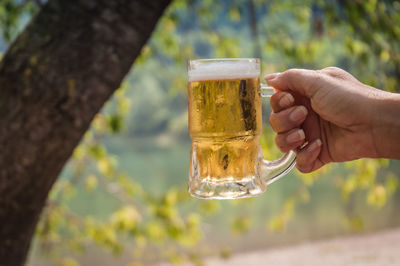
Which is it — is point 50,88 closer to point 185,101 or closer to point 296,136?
point 296,136

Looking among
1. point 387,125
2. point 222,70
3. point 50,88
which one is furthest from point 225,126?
point 50,88

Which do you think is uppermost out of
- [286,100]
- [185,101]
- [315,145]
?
[185,101]

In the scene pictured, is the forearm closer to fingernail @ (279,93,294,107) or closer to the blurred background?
fingernail @ (279,93,294,107)

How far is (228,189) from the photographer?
4.21 feet

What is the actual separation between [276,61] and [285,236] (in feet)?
21.8

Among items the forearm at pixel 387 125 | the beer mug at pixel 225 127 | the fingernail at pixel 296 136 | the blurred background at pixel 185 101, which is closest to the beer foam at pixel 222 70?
the beer mug at pixel 225 127

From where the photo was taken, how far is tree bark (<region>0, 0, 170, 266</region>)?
72.9 inches

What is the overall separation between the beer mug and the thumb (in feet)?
0.13

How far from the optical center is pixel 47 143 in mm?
1877

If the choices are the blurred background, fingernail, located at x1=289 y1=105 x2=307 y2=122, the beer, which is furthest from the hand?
the blurred background

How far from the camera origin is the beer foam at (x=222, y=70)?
123 centimetres

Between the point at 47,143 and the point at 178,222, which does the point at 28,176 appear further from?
the point at 178,222

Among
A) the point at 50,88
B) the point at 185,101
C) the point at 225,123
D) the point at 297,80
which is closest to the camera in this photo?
the point at 225,123

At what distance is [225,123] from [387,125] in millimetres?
464
